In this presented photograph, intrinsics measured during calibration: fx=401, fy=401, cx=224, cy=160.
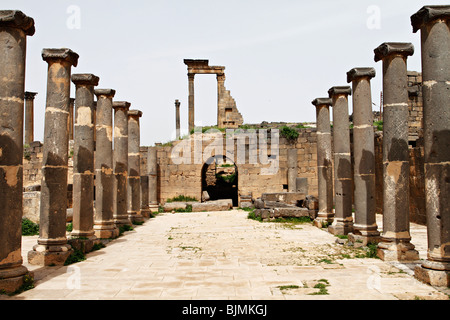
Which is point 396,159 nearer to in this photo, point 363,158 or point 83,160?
point 363,158

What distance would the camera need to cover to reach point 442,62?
6.81m

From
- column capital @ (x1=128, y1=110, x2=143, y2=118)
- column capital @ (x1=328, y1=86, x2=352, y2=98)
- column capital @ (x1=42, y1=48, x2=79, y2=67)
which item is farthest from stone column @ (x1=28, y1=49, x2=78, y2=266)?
column capital @ (x1=128, y1=110, x2=143, y2=118)

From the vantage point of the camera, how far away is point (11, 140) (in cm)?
665

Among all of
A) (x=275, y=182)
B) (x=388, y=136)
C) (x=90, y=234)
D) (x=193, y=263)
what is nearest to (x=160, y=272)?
(x=193, y=263)

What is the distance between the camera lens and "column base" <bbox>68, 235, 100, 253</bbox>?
955 centimetres

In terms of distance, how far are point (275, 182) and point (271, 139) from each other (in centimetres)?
248

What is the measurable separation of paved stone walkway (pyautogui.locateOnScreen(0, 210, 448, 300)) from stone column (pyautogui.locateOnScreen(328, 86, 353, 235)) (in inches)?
23.6

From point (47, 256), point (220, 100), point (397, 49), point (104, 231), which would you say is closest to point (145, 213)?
point (104, 231)

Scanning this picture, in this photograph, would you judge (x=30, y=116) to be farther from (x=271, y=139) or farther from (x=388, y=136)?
(x=388, y=136)

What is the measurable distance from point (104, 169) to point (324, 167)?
7839mm

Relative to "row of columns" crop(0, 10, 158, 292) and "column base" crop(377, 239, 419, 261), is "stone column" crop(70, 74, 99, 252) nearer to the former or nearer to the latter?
"row of columns" crop(0, 10, 158, 292)

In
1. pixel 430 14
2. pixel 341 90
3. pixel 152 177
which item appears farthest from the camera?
pixel 152 177

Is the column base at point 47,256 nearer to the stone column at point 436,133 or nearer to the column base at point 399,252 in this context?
the column base at point 399,252

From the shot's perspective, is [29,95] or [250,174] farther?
[29,95]
